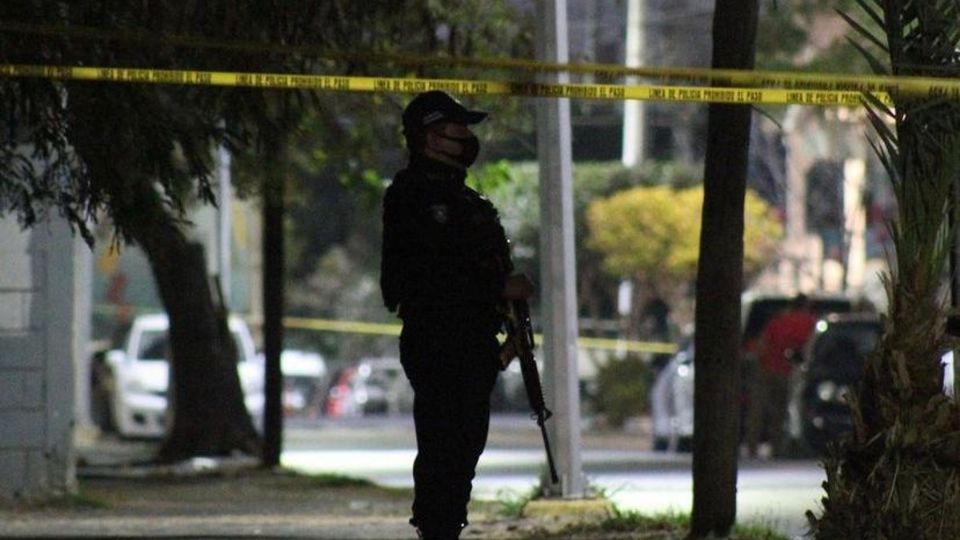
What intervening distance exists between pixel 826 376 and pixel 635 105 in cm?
1753

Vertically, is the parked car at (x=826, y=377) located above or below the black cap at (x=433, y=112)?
below

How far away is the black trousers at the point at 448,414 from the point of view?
28.7ft

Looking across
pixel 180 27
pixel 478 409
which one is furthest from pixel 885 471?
pixel 180 27

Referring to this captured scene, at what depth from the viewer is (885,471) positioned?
9258 millimetres

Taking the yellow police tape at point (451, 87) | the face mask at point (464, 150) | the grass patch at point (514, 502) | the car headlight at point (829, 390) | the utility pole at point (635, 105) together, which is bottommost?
the grass patch at point (514, 502)

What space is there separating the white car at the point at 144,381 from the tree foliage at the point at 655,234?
866 centimetres

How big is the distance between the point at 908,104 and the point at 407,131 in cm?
197

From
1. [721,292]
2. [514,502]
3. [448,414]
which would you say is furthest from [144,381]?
[448,414]

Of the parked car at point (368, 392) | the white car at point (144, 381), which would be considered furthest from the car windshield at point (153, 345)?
the parked car at point (368, 392)

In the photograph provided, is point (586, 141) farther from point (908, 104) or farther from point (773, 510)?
point (908, 104)

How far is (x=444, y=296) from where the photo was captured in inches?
343

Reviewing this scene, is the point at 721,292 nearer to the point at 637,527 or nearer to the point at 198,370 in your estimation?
the point at 637,527

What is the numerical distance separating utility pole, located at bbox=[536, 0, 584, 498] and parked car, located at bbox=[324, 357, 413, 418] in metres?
31.5

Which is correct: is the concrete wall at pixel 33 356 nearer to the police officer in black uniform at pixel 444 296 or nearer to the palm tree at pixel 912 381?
the police officer in black uniform at pixel 444 296
